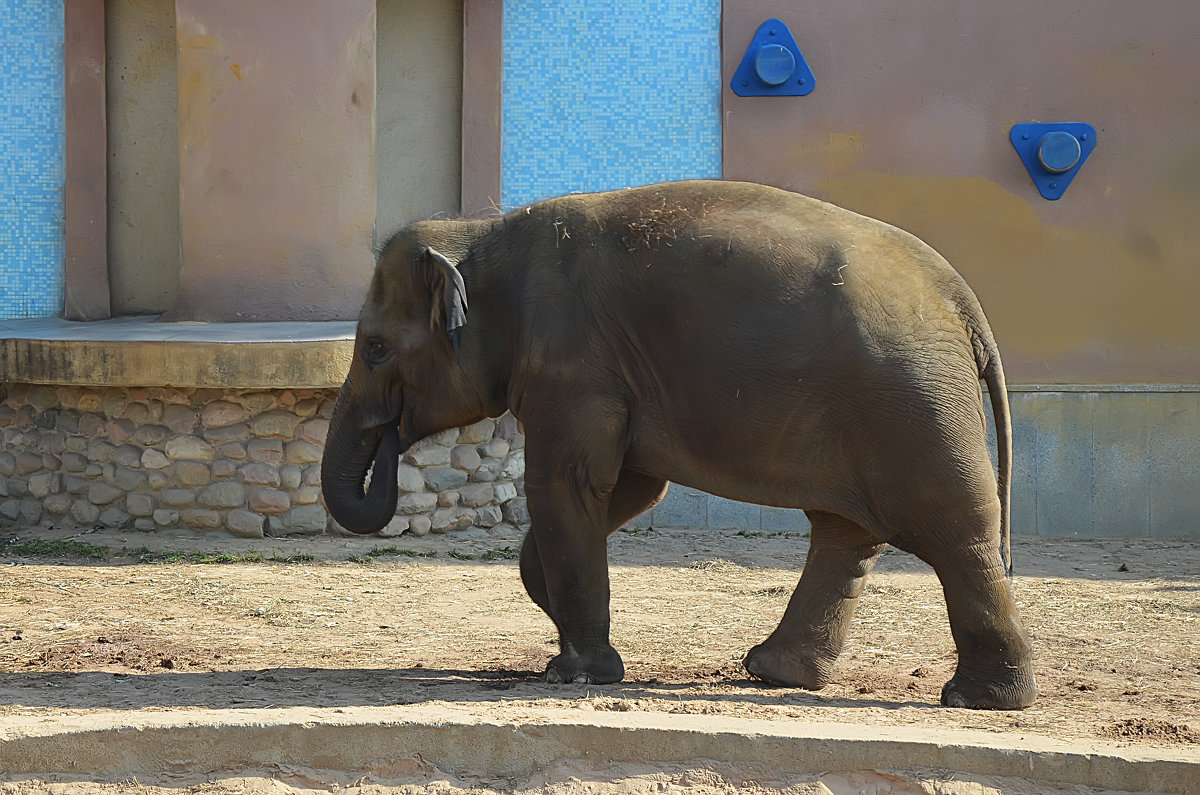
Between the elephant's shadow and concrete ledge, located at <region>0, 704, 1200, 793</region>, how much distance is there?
1.18 feet

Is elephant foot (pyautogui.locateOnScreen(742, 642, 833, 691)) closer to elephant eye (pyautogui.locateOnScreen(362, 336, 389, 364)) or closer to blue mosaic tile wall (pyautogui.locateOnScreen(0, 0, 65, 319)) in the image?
elephant eye (pyautogui.locateOnScreen(362, 336, 389, 364))

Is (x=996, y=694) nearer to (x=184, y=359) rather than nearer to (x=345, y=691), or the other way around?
(x=345, y=691)

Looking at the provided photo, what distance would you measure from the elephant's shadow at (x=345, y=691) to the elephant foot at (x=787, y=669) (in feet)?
0.15

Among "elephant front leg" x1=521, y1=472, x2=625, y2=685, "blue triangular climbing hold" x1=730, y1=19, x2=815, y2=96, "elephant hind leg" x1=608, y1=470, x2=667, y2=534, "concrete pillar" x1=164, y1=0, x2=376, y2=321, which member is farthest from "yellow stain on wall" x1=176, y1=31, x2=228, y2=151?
"elephant front leg" x1=521, y1=472, x2=625, y2=685

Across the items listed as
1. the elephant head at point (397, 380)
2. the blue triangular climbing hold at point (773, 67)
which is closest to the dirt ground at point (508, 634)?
the elephant head at point (397, 380)

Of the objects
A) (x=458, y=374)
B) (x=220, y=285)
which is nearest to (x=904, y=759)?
(x=458, y=374)

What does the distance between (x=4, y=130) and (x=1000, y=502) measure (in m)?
7.86

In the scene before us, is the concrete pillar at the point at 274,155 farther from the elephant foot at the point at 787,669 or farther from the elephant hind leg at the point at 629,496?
the elephant foot at the point at 787,669

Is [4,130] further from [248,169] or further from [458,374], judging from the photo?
[458,374]

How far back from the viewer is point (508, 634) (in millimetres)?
6172

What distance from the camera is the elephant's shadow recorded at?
455 centimetres

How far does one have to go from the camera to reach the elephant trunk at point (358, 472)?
5.29 metres

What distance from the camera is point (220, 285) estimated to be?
9055 millimetres

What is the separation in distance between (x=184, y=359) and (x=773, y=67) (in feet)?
14.7
